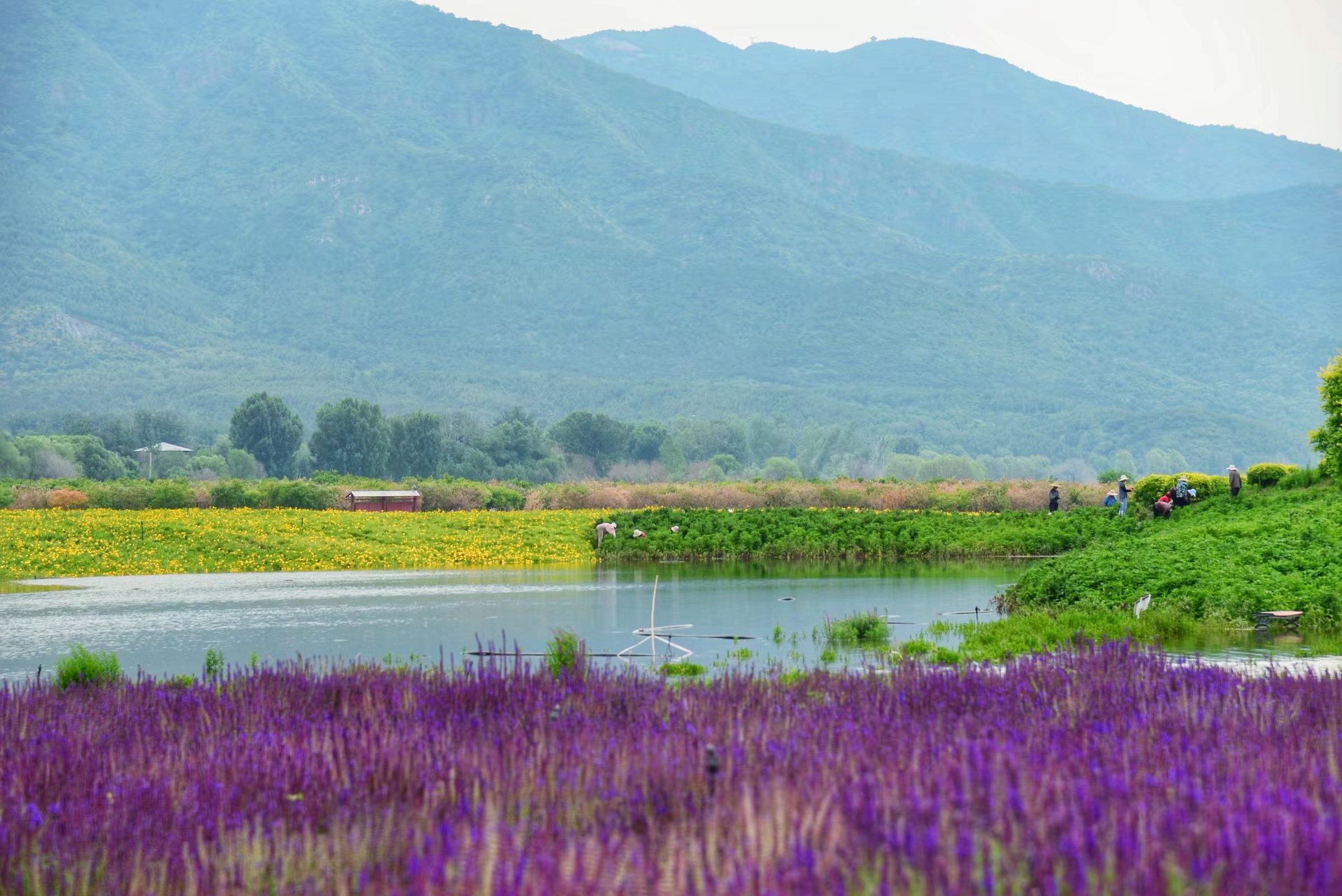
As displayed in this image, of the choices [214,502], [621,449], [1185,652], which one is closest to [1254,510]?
[1185,652]

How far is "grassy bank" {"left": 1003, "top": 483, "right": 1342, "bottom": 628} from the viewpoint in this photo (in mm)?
19141

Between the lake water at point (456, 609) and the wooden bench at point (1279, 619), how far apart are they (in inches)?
170

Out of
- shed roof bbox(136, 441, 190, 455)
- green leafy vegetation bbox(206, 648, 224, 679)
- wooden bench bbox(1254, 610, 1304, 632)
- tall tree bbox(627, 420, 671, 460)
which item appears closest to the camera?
green leafy vegetation bbox(206, 648, 224, 679)

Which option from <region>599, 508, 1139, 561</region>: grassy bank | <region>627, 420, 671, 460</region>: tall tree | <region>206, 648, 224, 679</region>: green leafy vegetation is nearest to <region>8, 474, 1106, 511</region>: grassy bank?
<region>599, 508, 1139, 561</region>: grassy bank

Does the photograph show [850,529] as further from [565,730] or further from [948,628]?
[565,730]

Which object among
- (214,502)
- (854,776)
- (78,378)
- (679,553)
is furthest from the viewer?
(78,378)

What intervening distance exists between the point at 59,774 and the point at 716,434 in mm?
177684

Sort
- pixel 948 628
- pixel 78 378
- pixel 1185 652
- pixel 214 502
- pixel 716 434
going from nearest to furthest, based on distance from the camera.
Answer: pixel 1185 652
pixel 948 628
pixel 214 502
pixel 716 434
pixel 78 378

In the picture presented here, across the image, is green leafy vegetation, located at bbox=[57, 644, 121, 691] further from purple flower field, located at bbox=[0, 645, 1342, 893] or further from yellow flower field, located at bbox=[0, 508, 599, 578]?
yellow flower field, located at bbox=[0, 508, 599, 578]

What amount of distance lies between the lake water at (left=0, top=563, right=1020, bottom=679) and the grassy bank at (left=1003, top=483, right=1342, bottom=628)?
1397 millimetres

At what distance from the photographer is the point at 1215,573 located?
20.8m

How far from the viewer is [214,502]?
5234 cm

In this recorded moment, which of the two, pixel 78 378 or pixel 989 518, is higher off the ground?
pixel 78 378

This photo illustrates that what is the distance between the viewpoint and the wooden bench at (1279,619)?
60.6 feet
